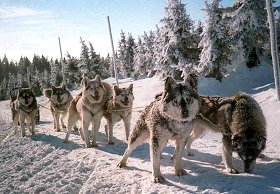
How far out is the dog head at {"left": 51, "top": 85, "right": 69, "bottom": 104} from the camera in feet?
44.9

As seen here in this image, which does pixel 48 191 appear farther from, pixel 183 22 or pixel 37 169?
pixel 183 22

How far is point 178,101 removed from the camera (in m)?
5.91

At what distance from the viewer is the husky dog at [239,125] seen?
19.7 ft

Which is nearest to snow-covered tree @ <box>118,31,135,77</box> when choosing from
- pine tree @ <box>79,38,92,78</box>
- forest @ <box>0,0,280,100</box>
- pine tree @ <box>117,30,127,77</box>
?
pine tree @ <box>117,30,127,77</box>

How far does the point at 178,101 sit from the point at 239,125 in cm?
130

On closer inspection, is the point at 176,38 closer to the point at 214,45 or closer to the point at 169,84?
the point at 214,45

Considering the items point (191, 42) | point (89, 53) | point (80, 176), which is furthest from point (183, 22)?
point (89, 53)

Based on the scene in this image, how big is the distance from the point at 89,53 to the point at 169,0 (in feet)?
102

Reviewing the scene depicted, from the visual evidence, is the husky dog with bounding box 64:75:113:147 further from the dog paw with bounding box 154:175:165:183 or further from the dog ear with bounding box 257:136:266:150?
the dog ear with bounding box 257:136:266:150

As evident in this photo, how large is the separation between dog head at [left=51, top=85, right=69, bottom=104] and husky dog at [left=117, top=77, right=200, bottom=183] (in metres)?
7.44

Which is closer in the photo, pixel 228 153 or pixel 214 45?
pixel 228 153

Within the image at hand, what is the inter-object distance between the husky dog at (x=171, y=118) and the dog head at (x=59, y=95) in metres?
7.44

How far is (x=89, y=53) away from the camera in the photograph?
60312 millimetres

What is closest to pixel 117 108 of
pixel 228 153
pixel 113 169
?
pixel 113 169
